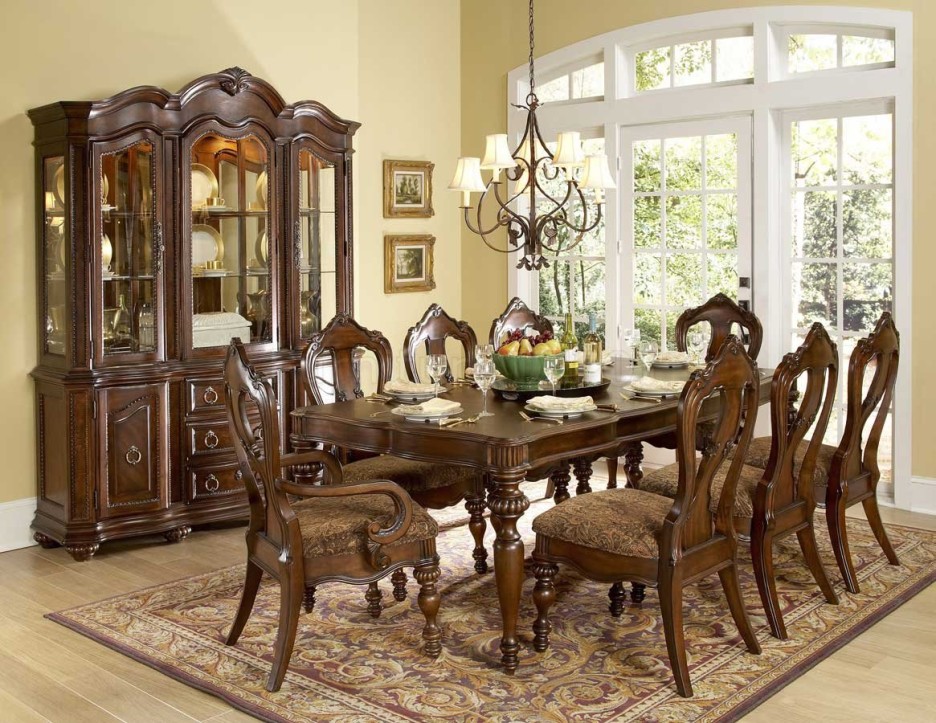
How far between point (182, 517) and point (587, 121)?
3.18m

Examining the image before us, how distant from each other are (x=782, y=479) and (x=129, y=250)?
9.23 feet

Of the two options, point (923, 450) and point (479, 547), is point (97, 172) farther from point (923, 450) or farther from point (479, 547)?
point (923, 450)

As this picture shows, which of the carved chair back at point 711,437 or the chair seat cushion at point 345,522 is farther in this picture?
the chair seat cushion at point 345,522

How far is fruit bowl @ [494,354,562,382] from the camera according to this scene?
3908mm

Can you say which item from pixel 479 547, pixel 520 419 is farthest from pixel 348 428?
pixel 479 547

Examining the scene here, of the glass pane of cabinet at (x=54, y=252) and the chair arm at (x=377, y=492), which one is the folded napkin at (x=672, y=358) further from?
the glass pane of cabinet at (x=54, y=252)

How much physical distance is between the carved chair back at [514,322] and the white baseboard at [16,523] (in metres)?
2.17

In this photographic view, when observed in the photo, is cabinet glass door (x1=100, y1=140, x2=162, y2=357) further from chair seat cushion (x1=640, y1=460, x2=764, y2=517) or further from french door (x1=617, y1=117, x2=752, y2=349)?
french door (x1=617, y1=117, x2=752, y2=349)

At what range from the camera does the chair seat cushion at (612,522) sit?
3180 millimetres

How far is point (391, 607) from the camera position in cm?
391

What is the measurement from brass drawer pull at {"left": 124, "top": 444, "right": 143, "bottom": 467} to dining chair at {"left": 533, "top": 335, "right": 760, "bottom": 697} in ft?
6.83

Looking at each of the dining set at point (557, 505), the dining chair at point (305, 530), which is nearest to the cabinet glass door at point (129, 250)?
the dining set at point (557, 505)

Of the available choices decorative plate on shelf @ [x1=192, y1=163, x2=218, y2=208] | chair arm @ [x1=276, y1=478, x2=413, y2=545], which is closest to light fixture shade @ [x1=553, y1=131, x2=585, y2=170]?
chair arm @ [x1=276, y1=478, x2=413, y2=545]

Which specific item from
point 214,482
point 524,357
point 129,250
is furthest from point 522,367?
point 129,250
